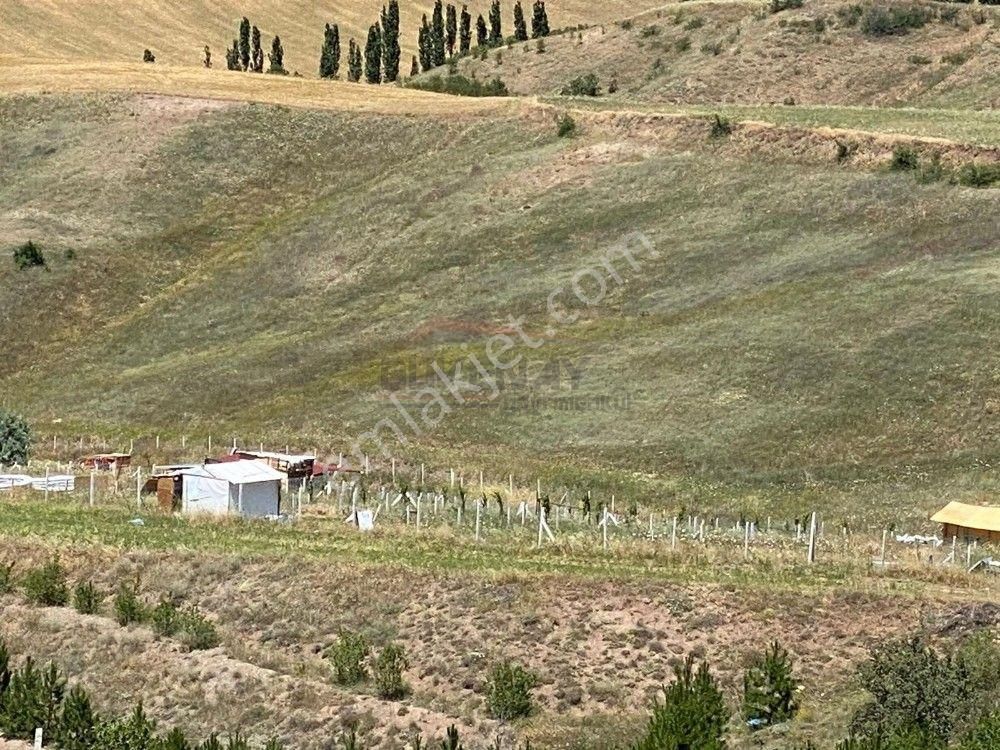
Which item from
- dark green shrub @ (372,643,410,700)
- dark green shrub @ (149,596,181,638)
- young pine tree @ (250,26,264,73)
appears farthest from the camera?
young pine tree @ (250,26,264,73)

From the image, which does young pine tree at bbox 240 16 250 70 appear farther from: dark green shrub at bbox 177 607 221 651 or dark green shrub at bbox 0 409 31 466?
dark green shrub at bbox 177 607 221 651

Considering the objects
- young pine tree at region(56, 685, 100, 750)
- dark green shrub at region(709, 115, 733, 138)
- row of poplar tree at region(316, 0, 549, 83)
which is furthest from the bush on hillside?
young pine tree at region(56, 685, 100, 750)

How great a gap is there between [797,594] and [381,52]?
13169 centimetres

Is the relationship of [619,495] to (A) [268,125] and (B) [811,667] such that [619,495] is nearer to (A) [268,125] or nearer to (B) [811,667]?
(B) [811,667]

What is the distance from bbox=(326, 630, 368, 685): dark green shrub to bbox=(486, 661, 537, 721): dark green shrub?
286cm

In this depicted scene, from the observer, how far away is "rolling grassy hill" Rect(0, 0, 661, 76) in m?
165

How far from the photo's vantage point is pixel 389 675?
33875 mm

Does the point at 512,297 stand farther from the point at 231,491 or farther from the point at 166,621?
the point at 166,621

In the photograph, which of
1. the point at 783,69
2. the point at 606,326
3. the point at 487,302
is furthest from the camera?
the point at 783,69

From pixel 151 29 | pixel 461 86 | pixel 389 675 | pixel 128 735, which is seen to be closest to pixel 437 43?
pixel 151 29

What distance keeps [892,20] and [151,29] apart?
82.3 meters

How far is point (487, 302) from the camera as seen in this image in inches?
3118

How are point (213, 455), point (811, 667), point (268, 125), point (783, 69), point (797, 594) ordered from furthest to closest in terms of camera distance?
point (783, 69) < point (268, 125) < point (213, 455) < point (797, 594) < point (811, 667)

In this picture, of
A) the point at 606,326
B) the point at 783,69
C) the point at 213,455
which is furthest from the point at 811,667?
the point at 783,69
